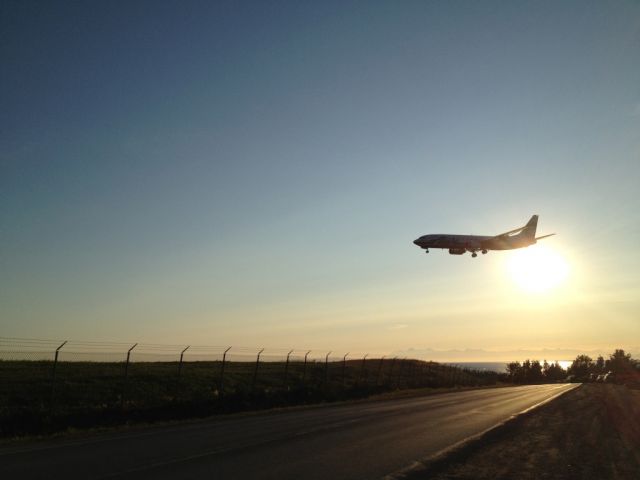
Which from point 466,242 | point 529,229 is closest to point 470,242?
point 466,242

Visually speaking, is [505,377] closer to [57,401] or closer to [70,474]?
[57,401]

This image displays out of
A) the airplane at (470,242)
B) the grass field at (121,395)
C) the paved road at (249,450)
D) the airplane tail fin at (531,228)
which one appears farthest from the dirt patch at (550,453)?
the airplane tail fin at (531,228)

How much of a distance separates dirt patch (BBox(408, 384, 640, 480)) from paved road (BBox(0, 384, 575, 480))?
34.9 inches

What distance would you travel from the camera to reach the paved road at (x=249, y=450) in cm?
1062

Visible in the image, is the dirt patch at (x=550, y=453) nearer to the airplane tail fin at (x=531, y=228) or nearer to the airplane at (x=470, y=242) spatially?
the airplane at (x=470, y=242)

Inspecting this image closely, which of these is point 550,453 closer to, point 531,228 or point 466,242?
point 466,242

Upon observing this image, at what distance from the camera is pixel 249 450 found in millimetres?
13203

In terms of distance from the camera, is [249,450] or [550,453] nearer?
[249,450]

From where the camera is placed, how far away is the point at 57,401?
2367 centimetres

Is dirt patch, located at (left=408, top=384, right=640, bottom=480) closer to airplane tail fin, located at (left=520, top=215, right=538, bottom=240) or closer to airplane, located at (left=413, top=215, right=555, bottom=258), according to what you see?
airplane, located at (left=413, top=215, right=555, bottom=258)

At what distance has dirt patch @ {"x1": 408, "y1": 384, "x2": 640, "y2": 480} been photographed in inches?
448

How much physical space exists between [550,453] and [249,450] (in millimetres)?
7091

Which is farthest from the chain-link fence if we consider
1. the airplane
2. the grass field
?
the airplane

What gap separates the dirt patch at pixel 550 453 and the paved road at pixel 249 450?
888mm
